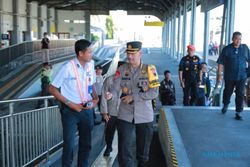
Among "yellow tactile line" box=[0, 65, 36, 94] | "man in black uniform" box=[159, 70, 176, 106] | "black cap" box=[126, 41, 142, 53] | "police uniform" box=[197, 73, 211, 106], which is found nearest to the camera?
"black cap" box=[126, 41, 142, 53]

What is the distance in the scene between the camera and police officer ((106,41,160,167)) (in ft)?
14.4

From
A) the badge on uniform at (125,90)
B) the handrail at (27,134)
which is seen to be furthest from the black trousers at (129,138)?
the handrail at (27,134)

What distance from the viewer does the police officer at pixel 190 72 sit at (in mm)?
9242

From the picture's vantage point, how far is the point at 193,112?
8.55m

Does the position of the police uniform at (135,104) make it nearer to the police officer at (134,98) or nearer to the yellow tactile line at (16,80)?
the police officer at (134,98)

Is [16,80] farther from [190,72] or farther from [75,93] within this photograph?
[75,93]

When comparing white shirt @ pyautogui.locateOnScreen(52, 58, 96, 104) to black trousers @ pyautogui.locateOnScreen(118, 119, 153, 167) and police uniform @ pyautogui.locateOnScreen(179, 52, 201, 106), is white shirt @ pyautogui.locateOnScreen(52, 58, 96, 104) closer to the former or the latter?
black trousers @ pyautogui.locateOnScreen(118, 119, 153, 167)

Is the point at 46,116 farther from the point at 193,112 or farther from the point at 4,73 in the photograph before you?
the point at 4,73

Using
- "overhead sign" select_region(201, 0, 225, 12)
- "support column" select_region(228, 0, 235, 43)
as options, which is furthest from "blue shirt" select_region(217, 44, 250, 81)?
"overhead sign" select_region(201, 0, 225, 12)

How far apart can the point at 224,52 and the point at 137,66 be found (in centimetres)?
346

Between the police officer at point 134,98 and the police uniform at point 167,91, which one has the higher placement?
the police officer at point 134,98

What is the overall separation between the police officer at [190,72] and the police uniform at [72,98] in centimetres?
493

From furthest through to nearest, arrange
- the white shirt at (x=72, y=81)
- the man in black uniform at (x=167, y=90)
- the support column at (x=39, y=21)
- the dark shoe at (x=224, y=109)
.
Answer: the support column at (x=39, y=21) → the man in black uniform at (x=167, y=90) → the dark shoe at (x=224, y=109) → the white shirt at (x=72, y=81)

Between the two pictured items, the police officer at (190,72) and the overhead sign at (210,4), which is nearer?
the police officer at (190,72)
